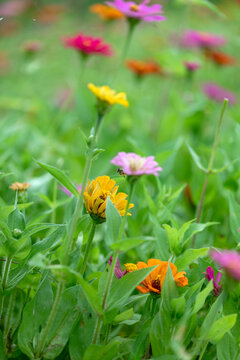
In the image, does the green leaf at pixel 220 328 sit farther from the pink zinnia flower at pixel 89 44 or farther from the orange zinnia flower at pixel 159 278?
the pink zinnia flower at pixel 89 44

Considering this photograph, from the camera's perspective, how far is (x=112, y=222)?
0.55 m

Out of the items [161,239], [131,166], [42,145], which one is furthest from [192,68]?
[131,166]

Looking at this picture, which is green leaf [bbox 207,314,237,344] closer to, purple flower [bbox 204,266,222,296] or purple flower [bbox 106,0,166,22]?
purple flower [bbox 204,266,222,296]

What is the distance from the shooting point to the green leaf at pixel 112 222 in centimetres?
54

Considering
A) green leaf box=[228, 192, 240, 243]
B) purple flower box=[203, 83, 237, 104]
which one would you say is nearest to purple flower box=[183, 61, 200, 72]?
purple flower box=[203, 83, 237, 104]

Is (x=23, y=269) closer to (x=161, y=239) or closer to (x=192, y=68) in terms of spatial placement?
(x=161, y=239)

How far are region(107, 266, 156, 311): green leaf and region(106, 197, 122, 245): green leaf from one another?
0.05 meters

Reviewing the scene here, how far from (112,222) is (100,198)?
1.7 inches

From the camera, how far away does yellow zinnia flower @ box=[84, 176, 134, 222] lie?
1.88 feet

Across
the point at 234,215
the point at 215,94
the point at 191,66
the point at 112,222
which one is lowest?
the point at 215,94

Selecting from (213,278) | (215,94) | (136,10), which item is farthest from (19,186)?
(215,94)

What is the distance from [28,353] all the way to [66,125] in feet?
3.49

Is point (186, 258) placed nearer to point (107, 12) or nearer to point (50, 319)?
point (50, 319)

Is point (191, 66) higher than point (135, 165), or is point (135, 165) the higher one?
point (135, 165)
